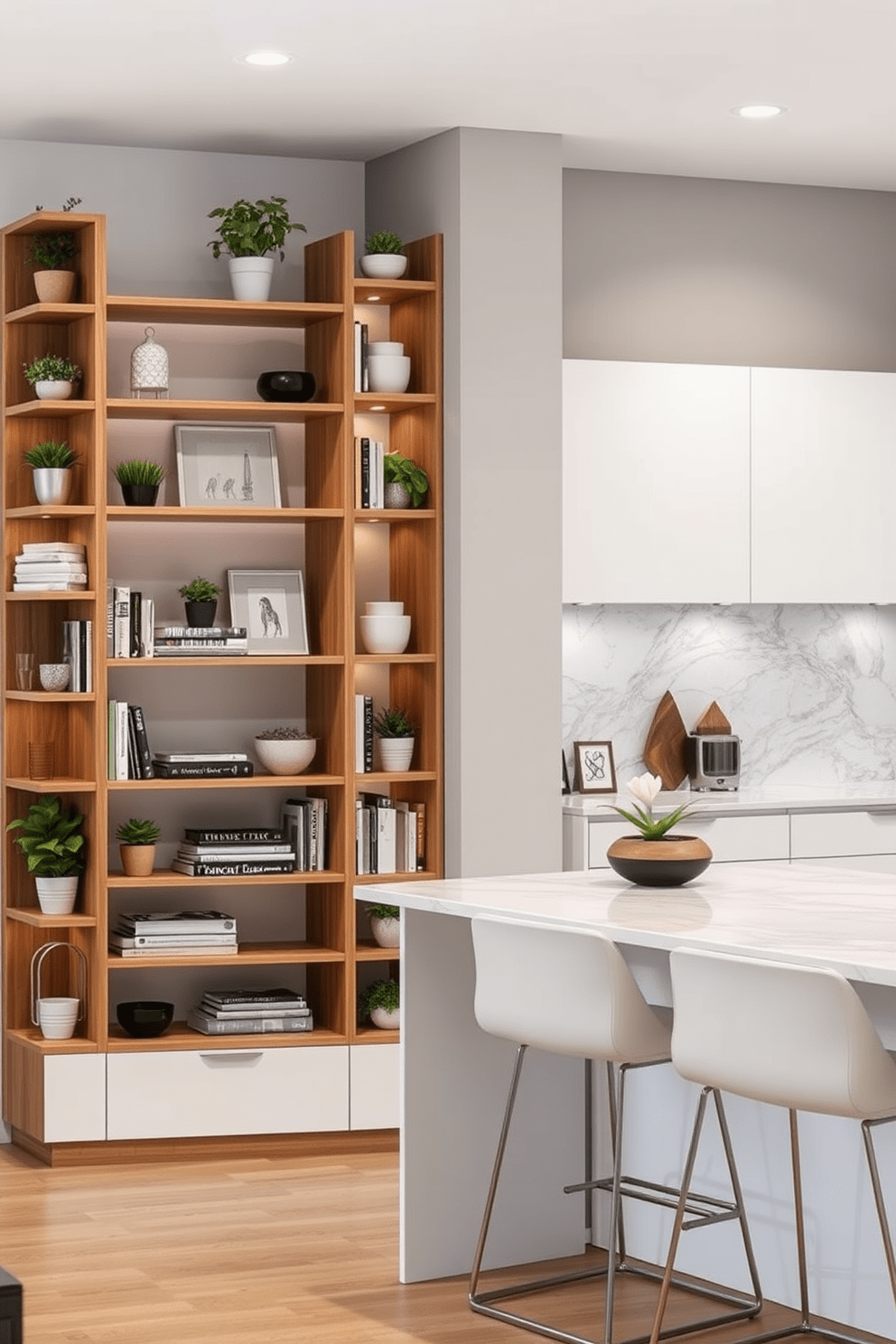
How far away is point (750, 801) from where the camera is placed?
6.01 meters

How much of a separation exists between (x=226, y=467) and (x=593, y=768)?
4.94 ft

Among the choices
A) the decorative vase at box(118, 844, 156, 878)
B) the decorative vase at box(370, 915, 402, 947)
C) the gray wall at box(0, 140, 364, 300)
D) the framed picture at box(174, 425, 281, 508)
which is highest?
the gray wall at box(0, 140, 364, 300)

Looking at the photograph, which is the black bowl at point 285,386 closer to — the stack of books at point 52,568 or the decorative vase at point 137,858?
the stack of books at point 52,568

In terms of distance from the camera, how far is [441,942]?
446 cm

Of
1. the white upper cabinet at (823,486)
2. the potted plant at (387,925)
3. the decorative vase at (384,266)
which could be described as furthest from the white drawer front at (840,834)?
the decorative vase at (384,266)

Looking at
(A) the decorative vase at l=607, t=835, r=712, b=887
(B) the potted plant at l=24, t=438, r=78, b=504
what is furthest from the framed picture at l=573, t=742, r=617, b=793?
(A) the decorative vase at l=607, t=835, r=712, b=887

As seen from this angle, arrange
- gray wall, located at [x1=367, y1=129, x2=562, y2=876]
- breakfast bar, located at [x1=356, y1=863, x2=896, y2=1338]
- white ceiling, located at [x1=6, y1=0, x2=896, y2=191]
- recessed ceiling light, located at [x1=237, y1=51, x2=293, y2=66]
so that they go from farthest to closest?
gray wall, located at [x1=367, y1=129, x2=562, y2=876] → recessed ceiling light, located at [x1=237, y1=51, x2=293, y2=66] → white ceiling, located at [x1=6, y1=0, x2=896, y2=191] → breakfast bar, located at [x1=356, y1=863, x2=896, y2=1338]

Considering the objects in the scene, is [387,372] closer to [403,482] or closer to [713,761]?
[403,482]

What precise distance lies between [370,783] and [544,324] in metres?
1.44

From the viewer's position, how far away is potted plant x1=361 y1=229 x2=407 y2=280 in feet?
19.1

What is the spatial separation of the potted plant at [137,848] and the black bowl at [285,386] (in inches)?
50.8

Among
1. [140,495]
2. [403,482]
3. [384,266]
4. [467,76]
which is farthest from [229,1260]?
[467,76]

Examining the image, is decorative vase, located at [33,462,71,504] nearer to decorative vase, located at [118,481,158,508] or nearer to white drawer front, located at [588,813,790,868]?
decorative vase, located at [118,481,158,508]

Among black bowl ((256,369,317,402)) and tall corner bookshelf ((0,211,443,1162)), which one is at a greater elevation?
black bowl ((256,369,317,402))
